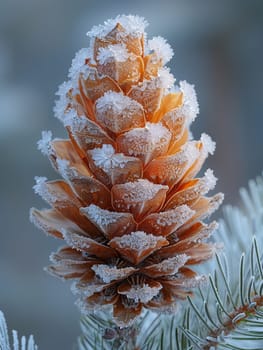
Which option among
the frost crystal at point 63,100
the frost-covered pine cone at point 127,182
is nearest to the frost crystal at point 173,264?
the frost-covered pine cone at point 127,182

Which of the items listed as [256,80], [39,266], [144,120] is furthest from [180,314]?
[256,80]

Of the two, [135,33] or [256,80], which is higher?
[256,80]

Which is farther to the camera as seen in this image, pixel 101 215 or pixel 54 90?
pixel 54 90

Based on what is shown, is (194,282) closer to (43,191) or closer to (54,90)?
(43,191)

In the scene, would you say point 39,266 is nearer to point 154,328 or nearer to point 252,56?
point 252,56

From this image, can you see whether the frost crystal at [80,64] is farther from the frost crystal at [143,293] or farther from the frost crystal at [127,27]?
the frost crystal at [143,293]

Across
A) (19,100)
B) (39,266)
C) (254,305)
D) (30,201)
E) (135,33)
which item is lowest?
(254,305)

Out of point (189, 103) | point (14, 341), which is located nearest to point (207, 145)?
point (189, 103)
